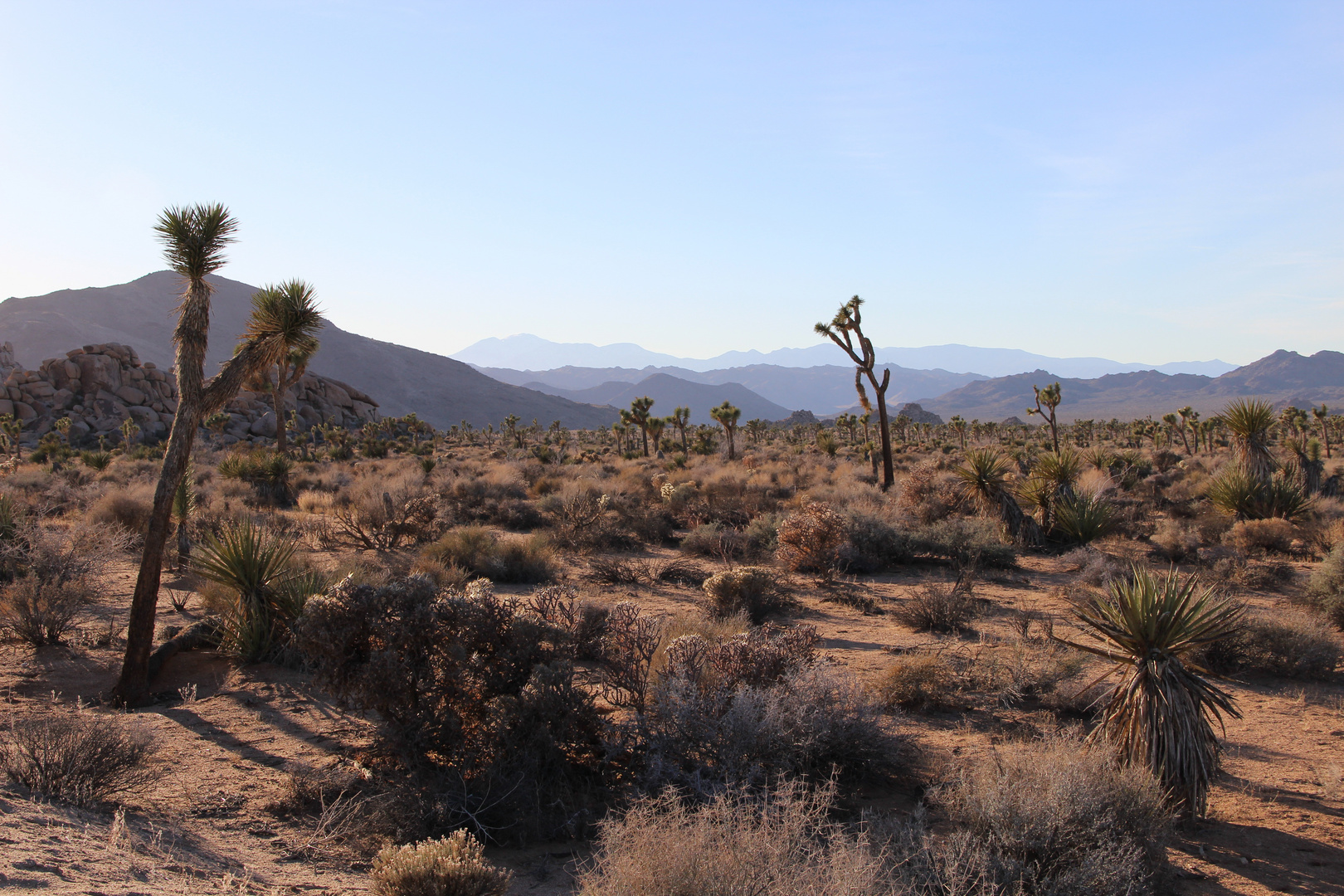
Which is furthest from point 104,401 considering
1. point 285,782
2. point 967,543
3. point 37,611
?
point 285,782

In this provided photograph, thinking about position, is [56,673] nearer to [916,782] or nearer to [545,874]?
[545,874]

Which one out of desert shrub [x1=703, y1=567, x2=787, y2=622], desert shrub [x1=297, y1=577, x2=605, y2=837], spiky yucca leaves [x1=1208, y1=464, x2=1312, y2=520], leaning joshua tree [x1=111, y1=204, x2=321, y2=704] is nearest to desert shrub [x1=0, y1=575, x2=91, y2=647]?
leaning joshua tree [x1=111, y1=204, x2=321, y2=704]

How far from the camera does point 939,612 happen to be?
31.9 ft

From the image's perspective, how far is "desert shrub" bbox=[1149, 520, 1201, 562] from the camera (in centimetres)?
1279

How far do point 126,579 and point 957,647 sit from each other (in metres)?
12.5

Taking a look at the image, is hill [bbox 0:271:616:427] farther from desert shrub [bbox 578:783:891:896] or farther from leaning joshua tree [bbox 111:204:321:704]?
desert shrub [bbox 578:783:891:896]

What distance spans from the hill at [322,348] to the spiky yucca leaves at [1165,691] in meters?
120

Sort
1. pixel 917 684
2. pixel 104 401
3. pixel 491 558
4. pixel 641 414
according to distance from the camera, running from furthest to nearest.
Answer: pixel 104 401
pixel 641 414
pixel 491 558
pixel 917 684

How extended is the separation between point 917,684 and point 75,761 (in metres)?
6.78

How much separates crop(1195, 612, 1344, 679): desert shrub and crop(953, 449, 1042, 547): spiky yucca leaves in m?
6.10

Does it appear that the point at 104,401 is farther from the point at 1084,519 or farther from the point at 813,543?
the point at 1084,519

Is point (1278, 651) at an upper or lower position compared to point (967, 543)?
lower

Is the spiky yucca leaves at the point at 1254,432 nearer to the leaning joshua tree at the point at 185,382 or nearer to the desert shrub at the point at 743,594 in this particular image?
the desert shrub at the point at 743,594

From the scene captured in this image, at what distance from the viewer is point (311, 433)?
197ft
